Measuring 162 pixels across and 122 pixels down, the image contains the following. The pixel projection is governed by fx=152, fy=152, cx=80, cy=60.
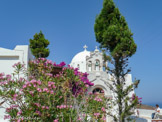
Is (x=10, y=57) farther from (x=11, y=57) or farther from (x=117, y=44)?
(x=117, y=44)

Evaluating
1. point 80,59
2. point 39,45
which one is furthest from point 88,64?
point 39,45

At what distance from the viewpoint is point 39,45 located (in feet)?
45.9

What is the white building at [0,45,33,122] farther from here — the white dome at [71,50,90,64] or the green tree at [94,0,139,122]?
the white dome at [71,50,90,64]

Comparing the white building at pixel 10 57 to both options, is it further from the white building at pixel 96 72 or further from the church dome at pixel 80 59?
the church dome at pixel 80 59

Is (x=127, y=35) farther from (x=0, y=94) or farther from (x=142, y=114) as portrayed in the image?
(x=142, y=114)

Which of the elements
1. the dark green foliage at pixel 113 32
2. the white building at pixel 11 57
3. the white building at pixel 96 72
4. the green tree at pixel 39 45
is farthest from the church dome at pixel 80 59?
the white building at pixel 11 57

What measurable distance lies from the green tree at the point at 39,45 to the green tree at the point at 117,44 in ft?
22.5

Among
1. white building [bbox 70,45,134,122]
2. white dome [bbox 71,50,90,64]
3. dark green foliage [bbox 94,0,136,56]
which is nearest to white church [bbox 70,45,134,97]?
white building [bbox 70,45,134,122]

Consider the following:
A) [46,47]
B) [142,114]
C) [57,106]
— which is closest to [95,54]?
[46,47]

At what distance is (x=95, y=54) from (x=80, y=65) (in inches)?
76.3

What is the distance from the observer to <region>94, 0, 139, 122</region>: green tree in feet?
23.5

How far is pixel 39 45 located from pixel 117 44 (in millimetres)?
8484

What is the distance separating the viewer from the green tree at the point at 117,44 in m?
7.17

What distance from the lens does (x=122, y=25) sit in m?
8.11
